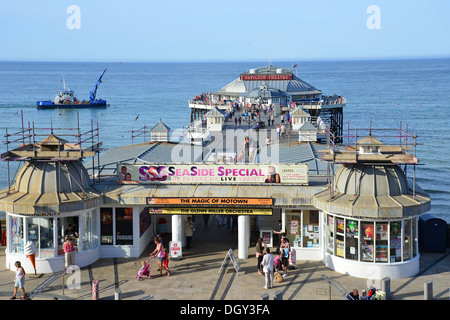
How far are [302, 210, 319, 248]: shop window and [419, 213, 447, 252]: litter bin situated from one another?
4323 millimetres

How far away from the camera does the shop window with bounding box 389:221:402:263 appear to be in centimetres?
2333

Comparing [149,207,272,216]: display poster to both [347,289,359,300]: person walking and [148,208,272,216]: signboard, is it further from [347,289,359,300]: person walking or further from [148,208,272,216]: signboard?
[347,289,359,300]: person walking

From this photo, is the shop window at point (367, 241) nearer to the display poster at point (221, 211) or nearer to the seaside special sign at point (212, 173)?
the seaside special sign at point (212, 173)

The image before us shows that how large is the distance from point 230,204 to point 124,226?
429 centimetres

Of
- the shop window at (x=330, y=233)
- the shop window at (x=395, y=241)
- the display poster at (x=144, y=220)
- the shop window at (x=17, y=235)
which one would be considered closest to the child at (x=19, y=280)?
the shop window at (x=17, y=235)

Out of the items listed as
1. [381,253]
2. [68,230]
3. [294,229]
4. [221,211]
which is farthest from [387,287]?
[68,230]

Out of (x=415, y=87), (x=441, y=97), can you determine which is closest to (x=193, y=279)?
(x=441, y=97)

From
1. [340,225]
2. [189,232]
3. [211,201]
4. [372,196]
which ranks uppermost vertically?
[372,196]

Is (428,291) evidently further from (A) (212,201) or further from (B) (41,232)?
(B) (41,232)

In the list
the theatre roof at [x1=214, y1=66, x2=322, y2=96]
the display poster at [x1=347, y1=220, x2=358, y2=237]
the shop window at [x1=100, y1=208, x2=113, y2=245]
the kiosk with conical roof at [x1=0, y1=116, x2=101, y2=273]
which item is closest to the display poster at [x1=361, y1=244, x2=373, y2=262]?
the display poster at [x1=347, y1=220, x2=358, y2=237]

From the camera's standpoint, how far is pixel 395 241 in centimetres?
2339

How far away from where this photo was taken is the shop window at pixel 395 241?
23328mm

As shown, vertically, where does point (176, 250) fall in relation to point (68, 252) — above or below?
below
